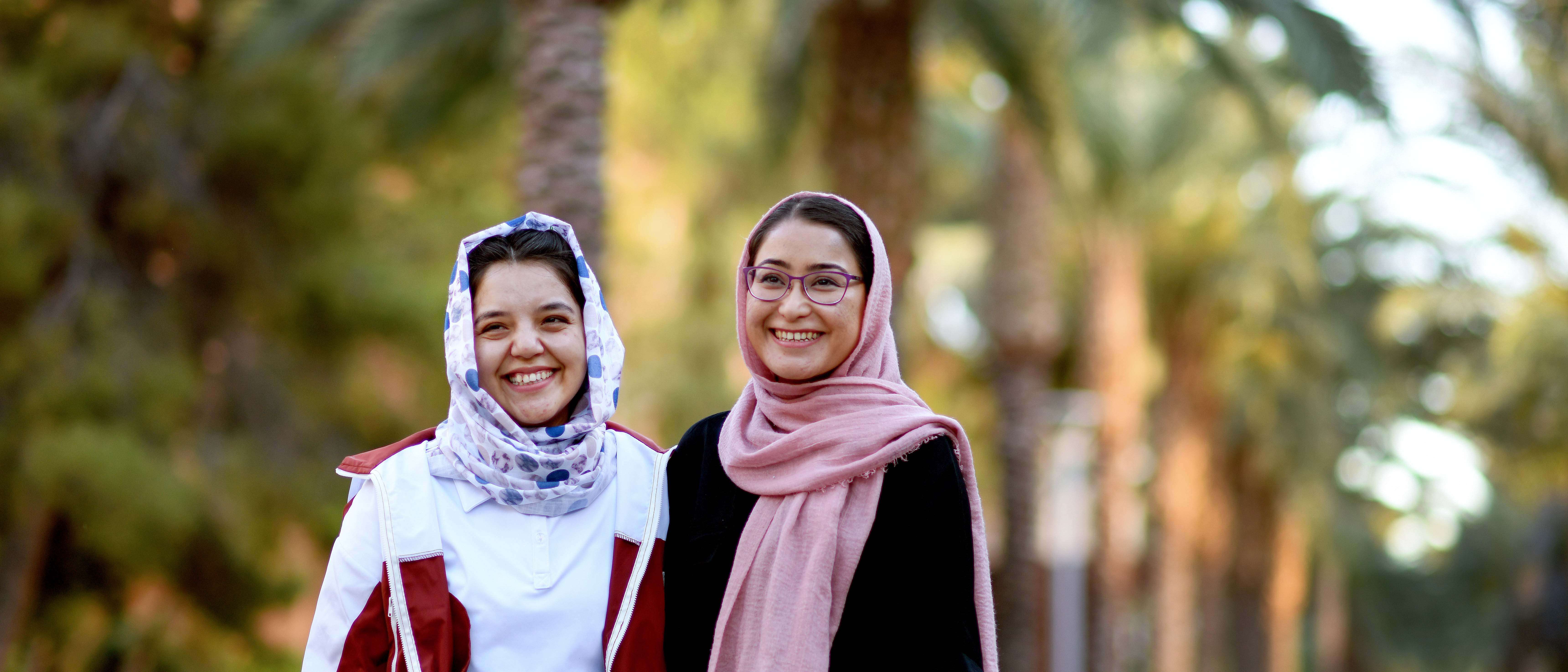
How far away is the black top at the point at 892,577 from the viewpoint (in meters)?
2.40

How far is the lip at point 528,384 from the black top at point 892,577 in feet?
1.26

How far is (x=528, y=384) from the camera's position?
246cm

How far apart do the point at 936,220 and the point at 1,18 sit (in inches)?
497

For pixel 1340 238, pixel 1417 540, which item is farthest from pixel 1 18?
pixel 1417 540

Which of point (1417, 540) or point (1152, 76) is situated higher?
point (1152, 76)

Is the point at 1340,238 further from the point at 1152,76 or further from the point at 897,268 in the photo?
the point at 897,268

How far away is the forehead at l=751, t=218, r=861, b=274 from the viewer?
8.40 feet

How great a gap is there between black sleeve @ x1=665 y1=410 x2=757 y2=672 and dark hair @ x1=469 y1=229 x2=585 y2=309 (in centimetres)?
44

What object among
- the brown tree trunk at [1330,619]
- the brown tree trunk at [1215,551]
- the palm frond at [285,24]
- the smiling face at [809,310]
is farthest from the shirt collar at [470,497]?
the brown tree trunk at [1330,619]

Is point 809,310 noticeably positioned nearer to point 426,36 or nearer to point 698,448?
point 698,448

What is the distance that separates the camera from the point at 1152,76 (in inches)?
574

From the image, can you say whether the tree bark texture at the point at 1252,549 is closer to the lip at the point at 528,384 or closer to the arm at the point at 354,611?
the lip at the point at 528,384

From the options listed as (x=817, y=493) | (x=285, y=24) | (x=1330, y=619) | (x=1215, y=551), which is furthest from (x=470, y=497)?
(x=1330, y=619)

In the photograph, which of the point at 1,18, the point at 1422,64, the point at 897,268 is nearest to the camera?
the point at 897,268
